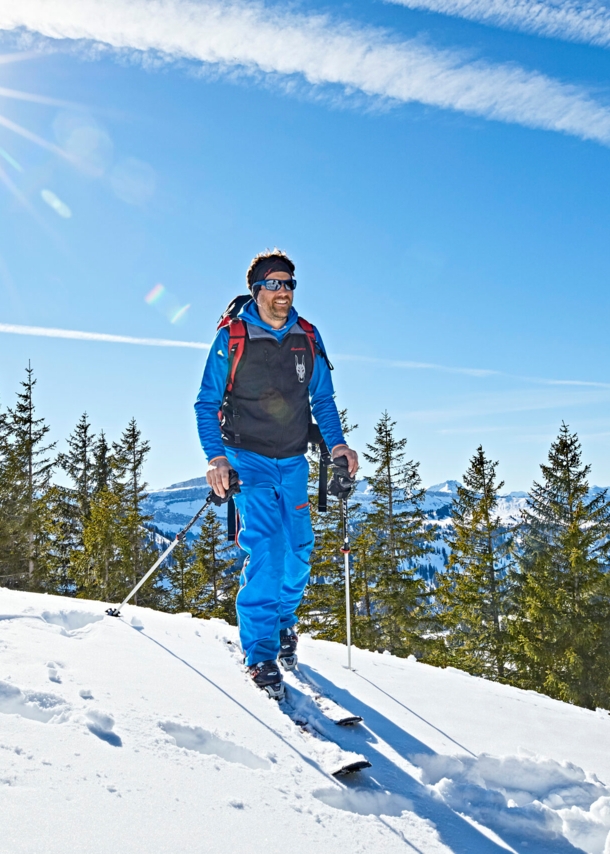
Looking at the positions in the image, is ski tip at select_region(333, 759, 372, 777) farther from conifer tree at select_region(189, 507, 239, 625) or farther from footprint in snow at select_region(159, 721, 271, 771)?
conifer tree at select_region(189, 507, 239, 625)

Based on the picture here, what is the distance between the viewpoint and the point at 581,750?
339 centimetres

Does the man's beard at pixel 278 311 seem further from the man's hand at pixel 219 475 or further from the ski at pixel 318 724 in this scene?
the ski at pixel 318 724

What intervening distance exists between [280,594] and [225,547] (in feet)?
90.4

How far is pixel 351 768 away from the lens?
2553 mm

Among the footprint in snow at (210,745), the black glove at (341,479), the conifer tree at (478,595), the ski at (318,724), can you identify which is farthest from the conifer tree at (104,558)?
the footprint in snow at (210,745)

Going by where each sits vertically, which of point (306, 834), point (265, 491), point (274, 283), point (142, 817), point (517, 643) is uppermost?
point (274, 283)

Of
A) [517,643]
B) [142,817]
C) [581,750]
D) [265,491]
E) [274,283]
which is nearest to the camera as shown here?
[142,817]

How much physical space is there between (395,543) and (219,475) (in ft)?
77.6

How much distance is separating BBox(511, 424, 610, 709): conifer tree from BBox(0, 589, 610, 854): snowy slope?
21.1 m

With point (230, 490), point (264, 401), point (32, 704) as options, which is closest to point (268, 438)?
point (264, 401)

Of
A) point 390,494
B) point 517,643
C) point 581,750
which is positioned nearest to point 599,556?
point 517,643

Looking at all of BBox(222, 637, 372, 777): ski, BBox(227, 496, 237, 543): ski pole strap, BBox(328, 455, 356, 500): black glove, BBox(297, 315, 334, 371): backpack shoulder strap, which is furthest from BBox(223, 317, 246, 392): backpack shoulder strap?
BBox(222, 637, 372, 777): ski

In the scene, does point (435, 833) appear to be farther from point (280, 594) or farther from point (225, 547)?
point (225, 547)

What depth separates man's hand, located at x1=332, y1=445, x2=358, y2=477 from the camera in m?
4.58
